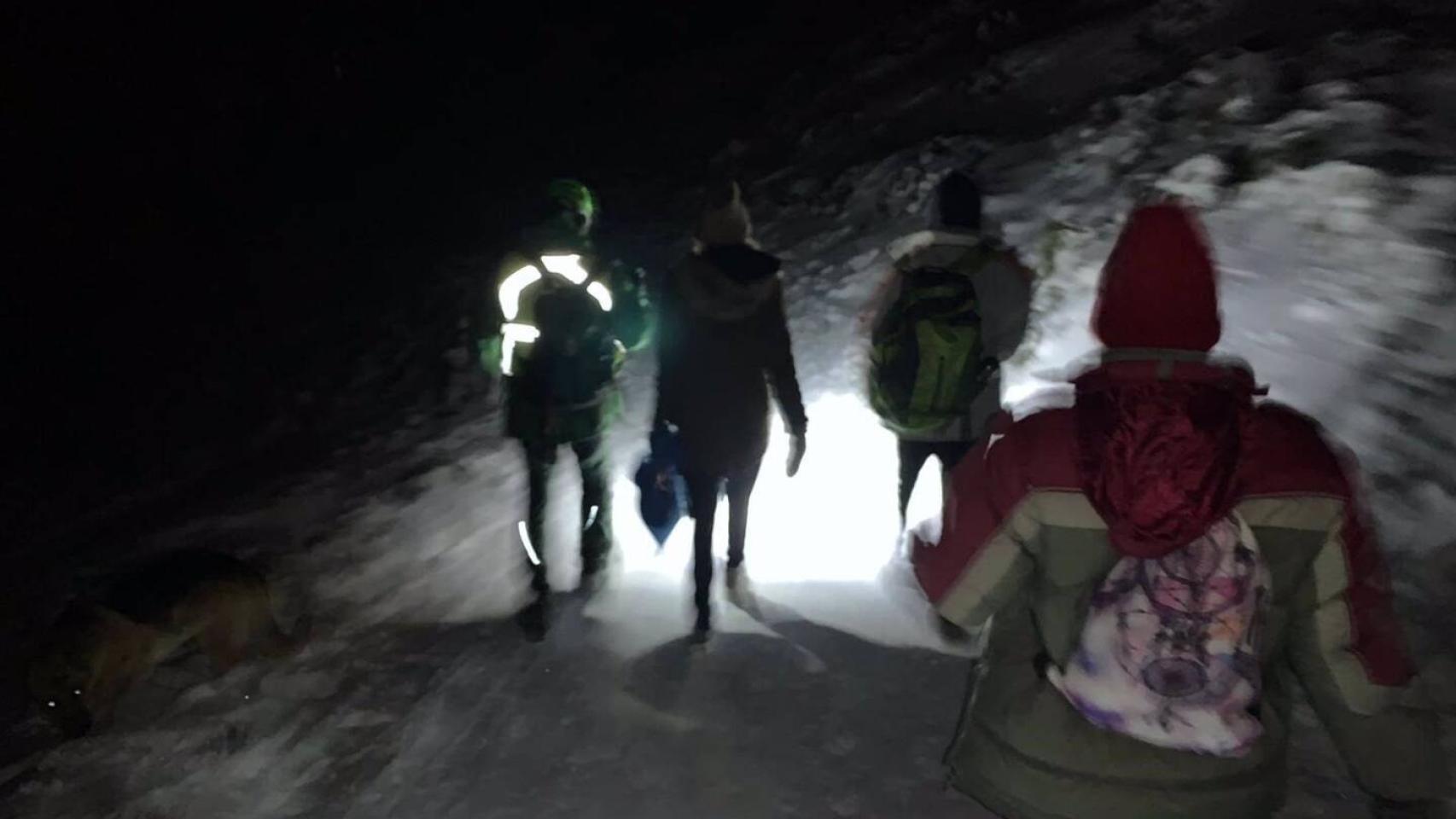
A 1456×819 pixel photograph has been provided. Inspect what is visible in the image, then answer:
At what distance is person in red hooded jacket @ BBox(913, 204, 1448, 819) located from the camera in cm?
192

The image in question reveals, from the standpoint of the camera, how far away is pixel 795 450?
4738 mm

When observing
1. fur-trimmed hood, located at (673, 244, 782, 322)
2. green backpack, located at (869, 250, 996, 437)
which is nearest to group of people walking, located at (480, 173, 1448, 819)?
fur-trimmed hood, located at (673, 244, 782, 322)

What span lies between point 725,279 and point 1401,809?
285cm

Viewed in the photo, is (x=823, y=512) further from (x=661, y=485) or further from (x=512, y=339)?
(x=512, y=339)

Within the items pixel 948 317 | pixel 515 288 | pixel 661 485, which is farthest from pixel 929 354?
pixel 515 288

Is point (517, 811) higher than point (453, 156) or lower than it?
lower

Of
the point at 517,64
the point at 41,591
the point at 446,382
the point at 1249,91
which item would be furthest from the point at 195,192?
the point at 1249,91

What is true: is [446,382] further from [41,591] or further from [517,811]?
[517,811]

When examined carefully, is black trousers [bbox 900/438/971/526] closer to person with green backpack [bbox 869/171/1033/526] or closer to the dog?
person with green backpack [bbox 869/171/1033/526]

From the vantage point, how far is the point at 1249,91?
7477 mm

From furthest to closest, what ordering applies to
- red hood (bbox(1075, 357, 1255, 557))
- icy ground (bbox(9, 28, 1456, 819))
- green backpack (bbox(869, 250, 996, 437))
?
green backpack (bbox(869, 250, 996, 437)), icy ground (bbox(9, 28, 1456, 819)), red hood (bbox(1075, 357, 1255, 557))

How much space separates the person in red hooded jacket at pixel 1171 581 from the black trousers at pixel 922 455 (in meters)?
2.55

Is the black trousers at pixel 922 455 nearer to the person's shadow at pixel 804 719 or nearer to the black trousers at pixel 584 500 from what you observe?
the person's shadow at pixel 804 719

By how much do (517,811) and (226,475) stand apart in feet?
20.0
